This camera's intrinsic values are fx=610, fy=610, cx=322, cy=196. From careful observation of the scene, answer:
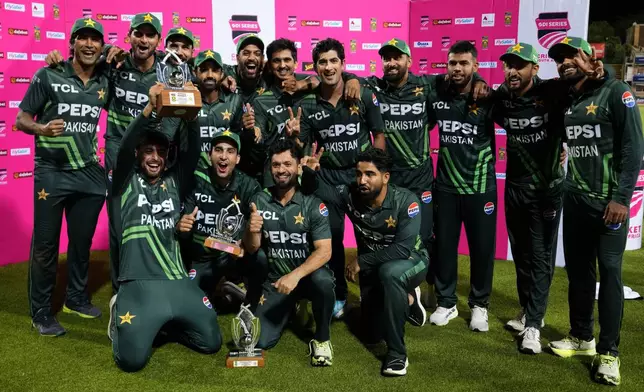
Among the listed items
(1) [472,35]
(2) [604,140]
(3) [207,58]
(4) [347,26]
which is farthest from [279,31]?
(2) [604,140]

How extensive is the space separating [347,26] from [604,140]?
13.6 ft

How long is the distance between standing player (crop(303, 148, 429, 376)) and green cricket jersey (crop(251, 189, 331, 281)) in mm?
247

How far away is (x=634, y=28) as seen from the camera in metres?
20.9

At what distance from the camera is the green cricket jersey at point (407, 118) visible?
4852mm

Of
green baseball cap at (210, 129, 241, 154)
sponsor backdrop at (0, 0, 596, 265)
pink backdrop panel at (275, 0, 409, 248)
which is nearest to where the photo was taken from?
green baseball cap at (210, 129, 241, 154)

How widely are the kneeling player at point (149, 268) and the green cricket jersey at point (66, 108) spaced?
684 mm

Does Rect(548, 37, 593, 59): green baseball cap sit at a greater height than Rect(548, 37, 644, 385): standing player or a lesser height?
greater

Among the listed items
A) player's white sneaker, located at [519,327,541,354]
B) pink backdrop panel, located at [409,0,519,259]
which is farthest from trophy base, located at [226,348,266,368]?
pink backdrop panel, located at [409,0,519,259]

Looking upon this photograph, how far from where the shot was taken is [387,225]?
4.18 m

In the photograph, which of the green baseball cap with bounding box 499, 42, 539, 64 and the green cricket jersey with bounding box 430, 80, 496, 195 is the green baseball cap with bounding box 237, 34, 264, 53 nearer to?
the green cricket jersey with bounding box 430, 80, 496, 195

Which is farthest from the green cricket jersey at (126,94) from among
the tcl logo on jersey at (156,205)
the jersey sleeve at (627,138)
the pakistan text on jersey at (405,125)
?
the jersey sleeve at (627,138)

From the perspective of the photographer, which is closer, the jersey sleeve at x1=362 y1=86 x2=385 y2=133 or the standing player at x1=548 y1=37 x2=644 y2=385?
the standing player at x1=548 y1=37 x2=644 y2=385

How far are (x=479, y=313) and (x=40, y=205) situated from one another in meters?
3.48

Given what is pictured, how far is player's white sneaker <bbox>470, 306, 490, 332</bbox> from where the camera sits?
4809 mm
